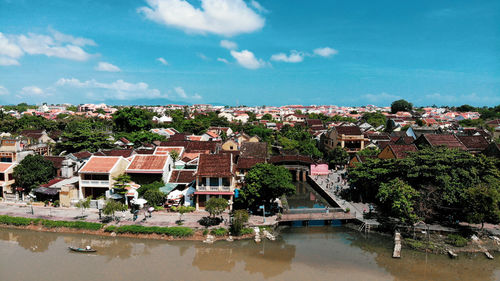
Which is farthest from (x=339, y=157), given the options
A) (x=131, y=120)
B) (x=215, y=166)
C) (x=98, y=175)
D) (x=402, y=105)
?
(x=402, y=105)

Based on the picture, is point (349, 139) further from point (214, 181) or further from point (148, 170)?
point (148, 170)

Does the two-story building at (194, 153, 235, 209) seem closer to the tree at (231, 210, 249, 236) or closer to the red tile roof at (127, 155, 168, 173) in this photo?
the tree at (231, 210, 249, 236)

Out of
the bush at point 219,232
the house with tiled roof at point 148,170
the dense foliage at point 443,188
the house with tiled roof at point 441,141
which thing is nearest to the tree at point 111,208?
the house with tiled roof at point 148,170

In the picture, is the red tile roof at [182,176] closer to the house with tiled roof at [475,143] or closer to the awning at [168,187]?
the awning at [168,187]

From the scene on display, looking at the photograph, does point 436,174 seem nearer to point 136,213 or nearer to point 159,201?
point 159,201

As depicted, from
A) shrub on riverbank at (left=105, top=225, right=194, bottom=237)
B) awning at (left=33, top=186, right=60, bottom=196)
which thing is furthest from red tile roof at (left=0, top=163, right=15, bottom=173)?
shrub on riverbank at (left=105, top=225, right=194, bottom=237)
